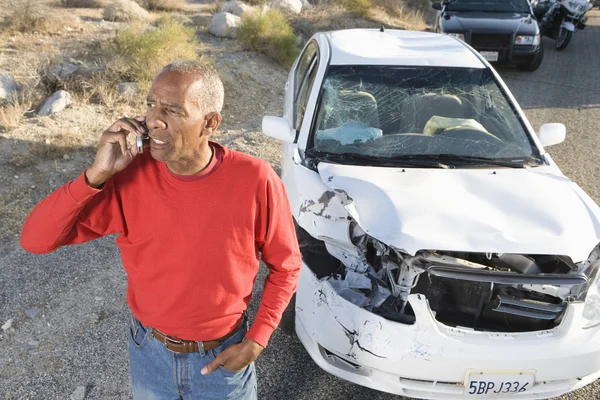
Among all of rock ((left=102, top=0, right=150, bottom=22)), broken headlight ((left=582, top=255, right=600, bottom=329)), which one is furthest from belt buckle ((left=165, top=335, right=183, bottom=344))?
rock ((left=102, top=0, right=150, bottom=22))

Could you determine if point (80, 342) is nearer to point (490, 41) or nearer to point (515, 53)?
point (490, 41)

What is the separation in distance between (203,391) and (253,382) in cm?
22

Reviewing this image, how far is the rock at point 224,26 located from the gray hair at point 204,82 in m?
9.17

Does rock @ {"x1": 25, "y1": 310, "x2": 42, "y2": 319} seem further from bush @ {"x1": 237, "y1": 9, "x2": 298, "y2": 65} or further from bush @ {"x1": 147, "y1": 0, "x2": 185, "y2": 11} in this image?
bush @ {"x1": 147, "y1": 0, "x2": 185, "y2": 11}

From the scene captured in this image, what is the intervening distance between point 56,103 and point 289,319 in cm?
446

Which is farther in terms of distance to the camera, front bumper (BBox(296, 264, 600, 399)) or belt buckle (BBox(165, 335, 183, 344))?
front bumper (BBox(296, 264, 600, 399))

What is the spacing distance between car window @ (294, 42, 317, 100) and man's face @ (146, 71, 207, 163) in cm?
314

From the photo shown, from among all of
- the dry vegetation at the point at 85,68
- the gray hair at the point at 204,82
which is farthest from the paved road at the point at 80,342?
the gray hair at the point at 204,82

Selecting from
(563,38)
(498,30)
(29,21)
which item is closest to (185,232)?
(29,21)

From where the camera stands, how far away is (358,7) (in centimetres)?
1349

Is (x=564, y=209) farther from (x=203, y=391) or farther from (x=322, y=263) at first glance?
(x=203, y=391)

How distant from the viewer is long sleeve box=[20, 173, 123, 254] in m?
1.69

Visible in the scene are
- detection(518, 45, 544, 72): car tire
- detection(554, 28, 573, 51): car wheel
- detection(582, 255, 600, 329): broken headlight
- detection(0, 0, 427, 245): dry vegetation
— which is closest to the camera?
detection(582, 255, 600, 329): broken headlight

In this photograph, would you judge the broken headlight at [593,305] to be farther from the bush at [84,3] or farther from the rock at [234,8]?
the bush at [84,3]
